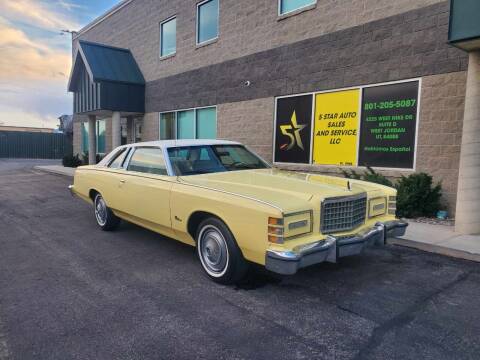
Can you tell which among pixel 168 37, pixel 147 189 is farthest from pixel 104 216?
pixel 168 37

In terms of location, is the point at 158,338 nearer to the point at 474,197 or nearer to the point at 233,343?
the point at 233,343

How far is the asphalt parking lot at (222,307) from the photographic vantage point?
275 centimetres

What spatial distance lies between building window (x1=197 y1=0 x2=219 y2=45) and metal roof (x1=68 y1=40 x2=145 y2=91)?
4212 mm

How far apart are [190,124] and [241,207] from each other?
1056 centimetres

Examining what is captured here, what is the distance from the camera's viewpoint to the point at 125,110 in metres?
15.7

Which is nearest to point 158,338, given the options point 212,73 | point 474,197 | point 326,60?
point 474,197

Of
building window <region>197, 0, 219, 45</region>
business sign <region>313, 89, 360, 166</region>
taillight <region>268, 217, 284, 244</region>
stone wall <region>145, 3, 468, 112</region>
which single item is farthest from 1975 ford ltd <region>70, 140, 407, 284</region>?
building window <region>197, 0, 219, 45</region>

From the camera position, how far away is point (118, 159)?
19.9ft

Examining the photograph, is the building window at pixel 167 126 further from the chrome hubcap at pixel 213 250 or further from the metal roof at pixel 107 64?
the chrome hubcap at pixel 213 250

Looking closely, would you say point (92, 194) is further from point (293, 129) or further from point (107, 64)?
point (107, 64)

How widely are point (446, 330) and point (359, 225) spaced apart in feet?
4.21

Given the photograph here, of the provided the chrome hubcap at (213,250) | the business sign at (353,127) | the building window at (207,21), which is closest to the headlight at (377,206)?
the chrome hubcap at (213,250)

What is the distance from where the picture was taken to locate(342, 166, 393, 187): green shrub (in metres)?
7.36

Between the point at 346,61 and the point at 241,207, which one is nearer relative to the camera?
the point at 241,207
